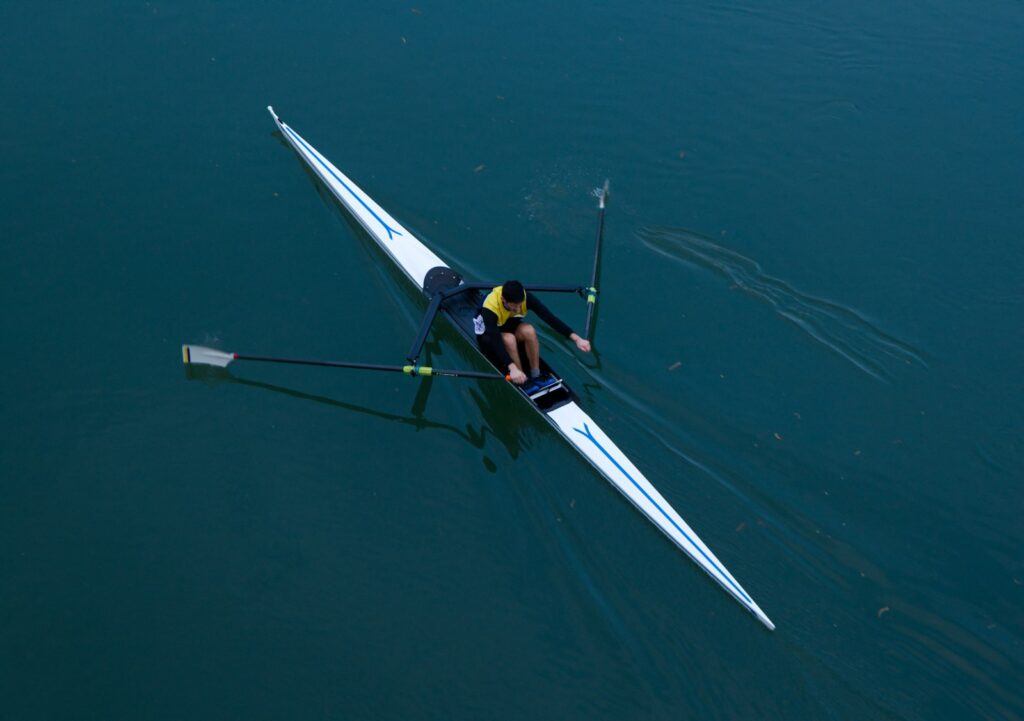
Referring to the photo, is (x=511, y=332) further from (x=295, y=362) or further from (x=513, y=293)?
(x=295, y=362)

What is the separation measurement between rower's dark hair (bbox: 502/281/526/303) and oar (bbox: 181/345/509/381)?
86 centimetres

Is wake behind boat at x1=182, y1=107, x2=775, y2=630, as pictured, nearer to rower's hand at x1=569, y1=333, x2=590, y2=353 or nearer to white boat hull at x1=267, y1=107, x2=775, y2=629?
white boat hull at x1=267, y1=107, x2=775, y2=629

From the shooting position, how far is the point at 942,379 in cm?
957

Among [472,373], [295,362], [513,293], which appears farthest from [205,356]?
[513,293]

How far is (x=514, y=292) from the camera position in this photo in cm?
878

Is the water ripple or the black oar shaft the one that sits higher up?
the water ripple

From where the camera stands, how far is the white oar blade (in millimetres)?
9484

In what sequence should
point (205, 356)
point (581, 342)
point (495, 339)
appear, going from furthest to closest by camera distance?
point (205, 356), point (581, 342), point (495, 339)

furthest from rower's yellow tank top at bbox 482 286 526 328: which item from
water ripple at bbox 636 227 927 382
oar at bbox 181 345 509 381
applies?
water ripple at bbox 636 227 927 382

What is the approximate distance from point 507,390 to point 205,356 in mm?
3373

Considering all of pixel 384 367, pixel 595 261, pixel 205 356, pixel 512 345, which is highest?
pixel 595 261

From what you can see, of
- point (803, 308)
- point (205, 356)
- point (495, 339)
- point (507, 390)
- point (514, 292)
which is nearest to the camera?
point (514, 292)

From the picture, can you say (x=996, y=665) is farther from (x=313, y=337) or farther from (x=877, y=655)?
(x=313, y=337)

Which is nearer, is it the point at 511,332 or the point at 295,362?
the point at 511,332
